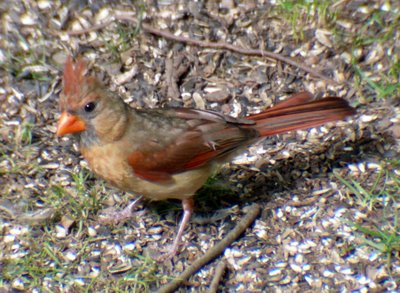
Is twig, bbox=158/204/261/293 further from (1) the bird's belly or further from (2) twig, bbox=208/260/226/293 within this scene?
(1) the bird's belly

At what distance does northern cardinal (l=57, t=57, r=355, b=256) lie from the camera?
418 cm

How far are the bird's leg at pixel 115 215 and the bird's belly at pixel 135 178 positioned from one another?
0.22 meters

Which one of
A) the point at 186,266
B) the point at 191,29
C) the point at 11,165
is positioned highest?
the point at 191,29

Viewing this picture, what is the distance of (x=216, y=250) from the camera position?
441cm

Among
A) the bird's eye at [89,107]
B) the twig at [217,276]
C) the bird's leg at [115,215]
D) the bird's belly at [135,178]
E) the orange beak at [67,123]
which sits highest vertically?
the bird's eye at [89,107]

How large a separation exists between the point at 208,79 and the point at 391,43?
4.17 feet

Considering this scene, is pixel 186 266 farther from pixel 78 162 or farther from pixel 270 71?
pixel 270 71

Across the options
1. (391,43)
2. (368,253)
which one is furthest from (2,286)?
(391,43)

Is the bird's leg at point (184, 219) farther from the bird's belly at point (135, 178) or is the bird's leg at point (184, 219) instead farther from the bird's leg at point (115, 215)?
the bird's leg at point (115, 215)

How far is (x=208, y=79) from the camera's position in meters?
5.45

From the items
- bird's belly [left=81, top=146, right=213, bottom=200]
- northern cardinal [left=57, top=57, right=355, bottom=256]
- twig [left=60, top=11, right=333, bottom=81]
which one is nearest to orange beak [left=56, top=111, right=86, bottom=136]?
northern cardinal [left=57, top=57, right=355, bottom=256]

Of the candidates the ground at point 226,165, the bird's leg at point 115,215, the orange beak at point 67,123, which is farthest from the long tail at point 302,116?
→ the orange beak at point 67,123

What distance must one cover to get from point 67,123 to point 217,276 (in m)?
1.12

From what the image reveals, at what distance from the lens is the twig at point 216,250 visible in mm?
4289
